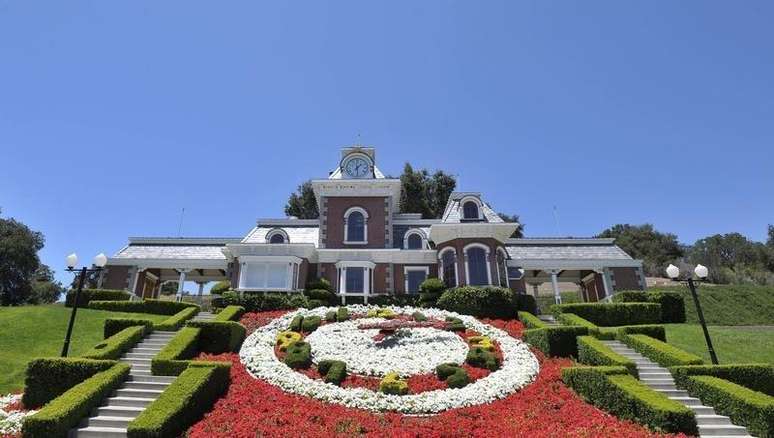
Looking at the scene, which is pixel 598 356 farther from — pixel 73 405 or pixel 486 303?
pixel 73 405

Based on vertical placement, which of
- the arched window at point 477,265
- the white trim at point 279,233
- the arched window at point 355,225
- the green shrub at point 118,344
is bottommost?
the green shrub at point 118,344

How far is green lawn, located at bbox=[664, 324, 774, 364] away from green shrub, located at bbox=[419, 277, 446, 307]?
11363 millimetres

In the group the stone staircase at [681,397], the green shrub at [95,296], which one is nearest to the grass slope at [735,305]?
the stone staircase at [681,397]

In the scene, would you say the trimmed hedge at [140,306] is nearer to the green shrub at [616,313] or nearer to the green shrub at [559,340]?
the green shrub at [559,340]

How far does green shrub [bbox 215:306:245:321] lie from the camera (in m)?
21.3

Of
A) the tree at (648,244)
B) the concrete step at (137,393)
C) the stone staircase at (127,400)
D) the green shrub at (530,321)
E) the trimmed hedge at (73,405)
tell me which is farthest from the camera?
the tree at (648,244)

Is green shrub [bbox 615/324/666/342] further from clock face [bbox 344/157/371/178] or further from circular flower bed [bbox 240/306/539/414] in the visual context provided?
clock face [bbox 344/157/371/178]

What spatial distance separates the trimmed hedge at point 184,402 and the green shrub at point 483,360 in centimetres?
867

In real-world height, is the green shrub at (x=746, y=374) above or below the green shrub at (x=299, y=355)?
below

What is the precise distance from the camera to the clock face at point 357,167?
3367 cm

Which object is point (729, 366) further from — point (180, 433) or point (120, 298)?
point (120, 298)

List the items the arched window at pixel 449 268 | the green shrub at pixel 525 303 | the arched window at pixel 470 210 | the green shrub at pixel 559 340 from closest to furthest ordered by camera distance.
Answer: the green shrub at pixel 559 340, the green shrub at pixel 525 303, the arched window at pixel 449 268, the arched window at pixel 470 210

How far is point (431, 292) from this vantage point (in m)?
26.3

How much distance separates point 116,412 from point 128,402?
0.57m
